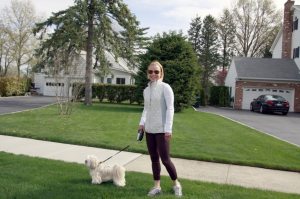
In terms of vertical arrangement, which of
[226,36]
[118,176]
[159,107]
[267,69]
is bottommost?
[118,176]

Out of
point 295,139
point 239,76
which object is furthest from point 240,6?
point 295,139

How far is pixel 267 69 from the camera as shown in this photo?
109 ft

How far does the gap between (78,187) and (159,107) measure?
173 cm

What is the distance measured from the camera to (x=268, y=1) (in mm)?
54531

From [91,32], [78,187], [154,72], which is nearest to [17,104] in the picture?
[91,32]

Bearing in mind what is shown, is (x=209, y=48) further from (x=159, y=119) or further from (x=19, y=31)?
(x=159, y=119)

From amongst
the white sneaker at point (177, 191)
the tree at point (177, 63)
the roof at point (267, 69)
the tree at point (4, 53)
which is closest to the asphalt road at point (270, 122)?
the tree at point (177, 63)

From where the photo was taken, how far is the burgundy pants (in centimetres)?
565

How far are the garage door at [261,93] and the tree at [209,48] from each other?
2386 cm

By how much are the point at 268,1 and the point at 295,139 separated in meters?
44.8

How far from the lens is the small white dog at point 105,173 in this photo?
607 centimetres

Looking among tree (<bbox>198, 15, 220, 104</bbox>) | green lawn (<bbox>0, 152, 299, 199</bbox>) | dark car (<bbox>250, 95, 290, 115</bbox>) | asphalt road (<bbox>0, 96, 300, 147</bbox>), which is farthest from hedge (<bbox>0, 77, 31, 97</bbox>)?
green lawn (<bbox>0, 152, 299, 199</bbox>)

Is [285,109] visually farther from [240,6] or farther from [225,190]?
[240,6]

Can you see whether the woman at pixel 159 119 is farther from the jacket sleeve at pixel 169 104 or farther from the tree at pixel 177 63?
the tree at pixel 177 63
